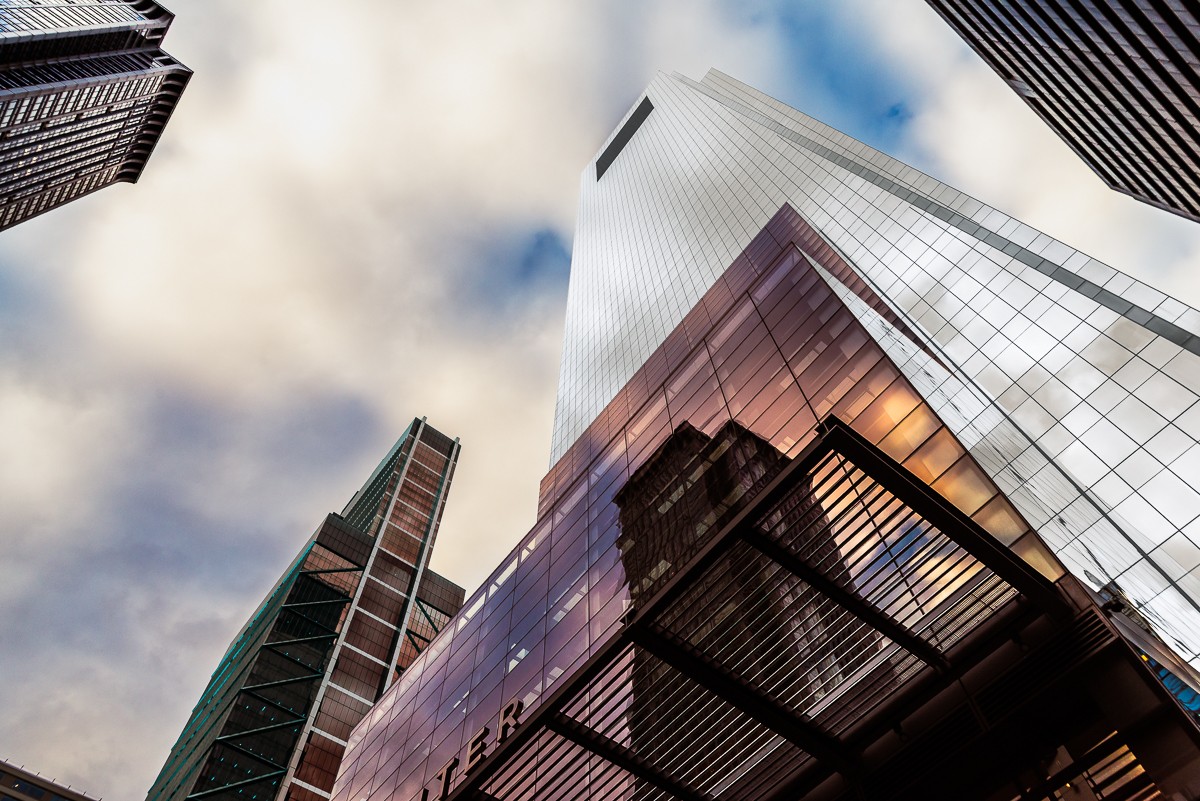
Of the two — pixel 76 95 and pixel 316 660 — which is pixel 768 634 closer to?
pixel 316 660

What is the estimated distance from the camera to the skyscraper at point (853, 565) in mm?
15297

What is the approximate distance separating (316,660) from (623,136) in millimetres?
126646

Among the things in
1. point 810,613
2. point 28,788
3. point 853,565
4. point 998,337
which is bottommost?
point 810,613

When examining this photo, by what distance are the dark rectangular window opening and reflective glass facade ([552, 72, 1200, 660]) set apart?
84132mm

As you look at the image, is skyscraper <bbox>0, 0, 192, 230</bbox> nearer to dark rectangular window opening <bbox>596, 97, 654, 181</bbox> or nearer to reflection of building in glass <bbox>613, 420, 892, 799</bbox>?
dark rectangular window opening <bbox>596, 97, 654, 181</bbox>

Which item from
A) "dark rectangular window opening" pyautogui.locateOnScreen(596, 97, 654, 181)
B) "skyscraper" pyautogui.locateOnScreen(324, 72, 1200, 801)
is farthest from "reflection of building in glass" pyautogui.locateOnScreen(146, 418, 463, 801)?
"dark rectangular window opening" pyautogui.locateOnScreen(596, 97, 654, 181)

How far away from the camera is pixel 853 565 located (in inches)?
674

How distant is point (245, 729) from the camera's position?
361 feet

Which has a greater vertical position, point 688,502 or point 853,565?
point 688,502

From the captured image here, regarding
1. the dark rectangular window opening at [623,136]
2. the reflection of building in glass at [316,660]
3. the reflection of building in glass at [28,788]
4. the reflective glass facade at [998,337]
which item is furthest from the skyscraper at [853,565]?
the dark rectangular window opening at [623,136]

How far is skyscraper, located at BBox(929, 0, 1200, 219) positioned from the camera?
52.8 meters

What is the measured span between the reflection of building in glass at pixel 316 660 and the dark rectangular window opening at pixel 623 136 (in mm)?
83871

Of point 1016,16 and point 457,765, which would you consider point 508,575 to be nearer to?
point 457,765

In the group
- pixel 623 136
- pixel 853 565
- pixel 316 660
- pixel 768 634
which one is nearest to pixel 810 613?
pixel 768 634
